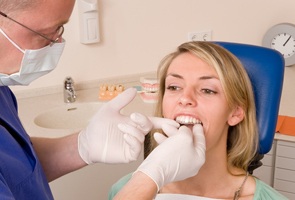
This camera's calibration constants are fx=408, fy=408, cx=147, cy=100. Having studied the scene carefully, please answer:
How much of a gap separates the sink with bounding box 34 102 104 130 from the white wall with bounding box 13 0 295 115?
0.72 feet

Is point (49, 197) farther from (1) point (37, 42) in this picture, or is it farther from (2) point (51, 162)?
(1) point (37, 42)

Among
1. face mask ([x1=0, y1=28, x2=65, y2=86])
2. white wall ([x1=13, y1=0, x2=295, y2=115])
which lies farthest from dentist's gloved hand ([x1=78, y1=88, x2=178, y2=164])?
white wall ([x1=13, y1=0, x2=295, y2=115])

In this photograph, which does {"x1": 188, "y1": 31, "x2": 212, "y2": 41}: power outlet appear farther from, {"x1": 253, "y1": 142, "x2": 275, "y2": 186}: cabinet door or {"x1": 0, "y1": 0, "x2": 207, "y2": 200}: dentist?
{"x1": 0, "y1": 0, "x2": 207, "y2": 200}: dentist

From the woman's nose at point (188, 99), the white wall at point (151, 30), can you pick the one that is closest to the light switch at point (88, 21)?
the white wall at point (151, 30)

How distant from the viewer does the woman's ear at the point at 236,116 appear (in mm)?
1500

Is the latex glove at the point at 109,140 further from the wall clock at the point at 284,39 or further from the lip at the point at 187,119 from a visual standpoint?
the wall clock at the point at 284,39

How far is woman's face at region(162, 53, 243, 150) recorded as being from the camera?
1.42 metres

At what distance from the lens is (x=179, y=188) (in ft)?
4.98

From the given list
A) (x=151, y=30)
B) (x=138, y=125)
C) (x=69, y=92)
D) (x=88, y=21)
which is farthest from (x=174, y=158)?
(x=151, y=30)

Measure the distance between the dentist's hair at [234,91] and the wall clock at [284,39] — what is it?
1389 mm

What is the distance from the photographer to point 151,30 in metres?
2.61

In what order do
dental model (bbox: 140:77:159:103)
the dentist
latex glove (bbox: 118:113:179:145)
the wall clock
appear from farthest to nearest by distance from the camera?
the wall clock → dental model (bbox: 140:77:159:103) → latex glove (bbox: 118:113:179:145) → the dentist

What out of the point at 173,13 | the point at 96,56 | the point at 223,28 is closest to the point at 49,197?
the point at 96,56

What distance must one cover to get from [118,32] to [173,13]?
0.43m
